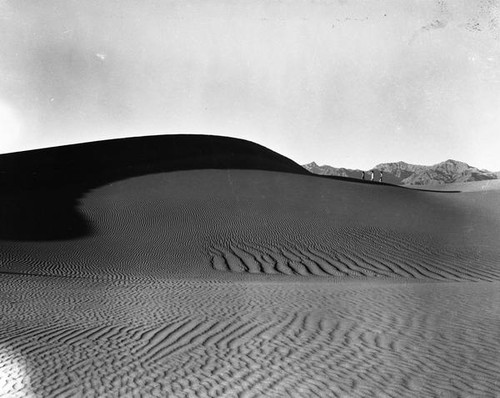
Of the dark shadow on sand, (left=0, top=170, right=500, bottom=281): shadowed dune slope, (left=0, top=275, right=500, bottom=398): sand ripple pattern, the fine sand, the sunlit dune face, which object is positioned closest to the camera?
→ the sunlit dune face

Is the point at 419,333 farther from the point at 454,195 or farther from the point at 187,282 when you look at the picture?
the point at 454,195

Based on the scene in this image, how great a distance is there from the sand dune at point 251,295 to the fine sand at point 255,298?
4cm

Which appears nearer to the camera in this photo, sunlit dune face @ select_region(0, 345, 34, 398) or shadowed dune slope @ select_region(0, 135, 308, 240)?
sunlit dune face @ select_region(0, 345, 34, 398)

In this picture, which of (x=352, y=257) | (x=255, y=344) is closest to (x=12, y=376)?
(x=255, y=344)

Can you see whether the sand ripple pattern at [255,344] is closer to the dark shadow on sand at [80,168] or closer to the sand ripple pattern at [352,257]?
the sand ripple pattern at [352,257]

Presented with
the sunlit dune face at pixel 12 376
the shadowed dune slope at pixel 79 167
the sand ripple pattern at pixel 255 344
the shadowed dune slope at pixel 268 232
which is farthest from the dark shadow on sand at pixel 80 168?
the sunlit dune face at pixel 12 376

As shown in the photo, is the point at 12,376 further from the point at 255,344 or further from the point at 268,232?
the point at 268,232

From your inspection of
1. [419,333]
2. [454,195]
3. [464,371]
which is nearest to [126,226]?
[419,333]

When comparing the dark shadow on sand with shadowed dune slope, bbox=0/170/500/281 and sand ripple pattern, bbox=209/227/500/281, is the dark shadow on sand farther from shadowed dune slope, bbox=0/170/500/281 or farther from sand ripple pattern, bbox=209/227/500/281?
sand ripple pattern, bbox=209/227/500/281

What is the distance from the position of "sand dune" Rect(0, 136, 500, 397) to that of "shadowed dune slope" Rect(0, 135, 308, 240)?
0.32m

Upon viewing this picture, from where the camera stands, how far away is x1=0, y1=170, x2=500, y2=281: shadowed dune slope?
14117mm

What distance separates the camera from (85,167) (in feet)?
92.7

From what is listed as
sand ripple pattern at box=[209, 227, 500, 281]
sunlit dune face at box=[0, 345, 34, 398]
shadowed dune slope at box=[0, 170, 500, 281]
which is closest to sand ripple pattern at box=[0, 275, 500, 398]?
sunlit dune face at box=[0, 345, 34, 398]

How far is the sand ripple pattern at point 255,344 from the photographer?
5023mm
